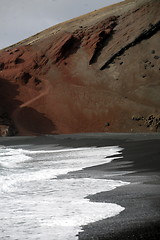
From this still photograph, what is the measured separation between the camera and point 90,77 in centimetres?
5584

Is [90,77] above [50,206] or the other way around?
above

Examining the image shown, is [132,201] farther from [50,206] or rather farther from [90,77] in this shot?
[90,77]

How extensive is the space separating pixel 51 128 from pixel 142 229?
4221cm

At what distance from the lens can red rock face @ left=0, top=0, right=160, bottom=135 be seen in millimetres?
47188

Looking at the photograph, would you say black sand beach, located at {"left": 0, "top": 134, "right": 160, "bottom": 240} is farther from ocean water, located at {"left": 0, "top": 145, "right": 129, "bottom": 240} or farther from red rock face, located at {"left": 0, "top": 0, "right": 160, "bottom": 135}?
red rock face, located at {"left": 0, "top": 0, "right": 160, "bottom": 135}

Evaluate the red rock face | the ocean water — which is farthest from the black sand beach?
the red rock face

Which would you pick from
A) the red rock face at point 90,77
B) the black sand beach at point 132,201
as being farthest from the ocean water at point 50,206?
the red rock face at point 90,77

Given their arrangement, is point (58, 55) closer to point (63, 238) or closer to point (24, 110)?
point (24, 110)

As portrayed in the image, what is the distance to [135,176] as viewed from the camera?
11.4 meters

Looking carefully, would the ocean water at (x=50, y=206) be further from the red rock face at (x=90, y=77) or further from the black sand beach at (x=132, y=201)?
the red rock face at (x=90, y=77)

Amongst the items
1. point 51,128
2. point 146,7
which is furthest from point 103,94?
A: point 146,7

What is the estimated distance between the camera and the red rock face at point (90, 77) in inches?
1858

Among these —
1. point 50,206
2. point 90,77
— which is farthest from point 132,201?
point 90,77

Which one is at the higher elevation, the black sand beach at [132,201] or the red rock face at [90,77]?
the red rock face at [90,77]
